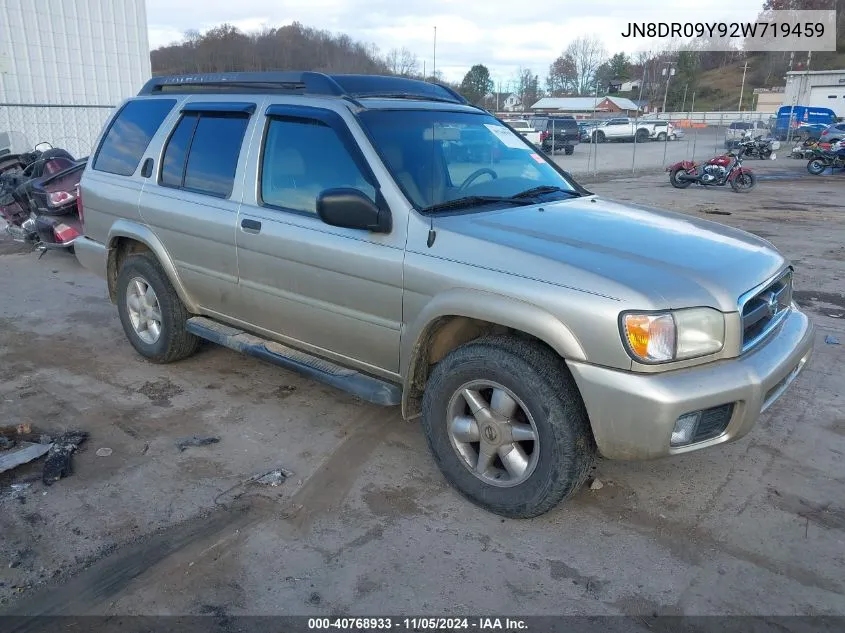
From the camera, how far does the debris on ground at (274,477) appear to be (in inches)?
143

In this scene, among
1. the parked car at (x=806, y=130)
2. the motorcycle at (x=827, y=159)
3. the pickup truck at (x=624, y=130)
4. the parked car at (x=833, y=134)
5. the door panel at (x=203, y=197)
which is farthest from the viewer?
the pickup truck at (x=624, y=130)

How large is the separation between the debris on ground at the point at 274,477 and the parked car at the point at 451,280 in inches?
21.9

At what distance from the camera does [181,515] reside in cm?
331

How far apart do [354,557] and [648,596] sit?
125 centimetres

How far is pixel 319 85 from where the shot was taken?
13.2ft

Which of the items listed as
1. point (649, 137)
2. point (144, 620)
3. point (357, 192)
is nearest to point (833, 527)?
point (357, 192)

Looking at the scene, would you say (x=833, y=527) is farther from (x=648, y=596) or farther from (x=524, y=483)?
(x=524, y=483)

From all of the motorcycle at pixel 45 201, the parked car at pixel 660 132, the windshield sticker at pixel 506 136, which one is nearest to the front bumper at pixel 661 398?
the windshield sticker at pixel 506 136

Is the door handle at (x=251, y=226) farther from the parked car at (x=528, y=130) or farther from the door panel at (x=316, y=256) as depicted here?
the parked car at (x=528, y=130)

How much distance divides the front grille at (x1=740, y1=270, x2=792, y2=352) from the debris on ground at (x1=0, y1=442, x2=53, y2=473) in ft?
12.4

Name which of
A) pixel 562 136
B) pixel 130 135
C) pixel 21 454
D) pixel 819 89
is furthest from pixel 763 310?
pixel 819 89

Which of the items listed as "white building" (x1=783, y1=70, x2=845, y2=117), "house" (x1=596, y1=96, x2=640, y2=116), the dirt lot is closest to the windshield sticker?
the dirt lot

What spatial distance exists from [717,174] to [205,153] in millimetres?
16289

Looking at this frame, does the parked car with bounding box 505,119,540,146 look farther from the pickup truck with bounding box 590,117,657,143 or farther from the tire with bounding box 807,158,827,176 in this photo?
the tire with bounding box 807,158,827,176
